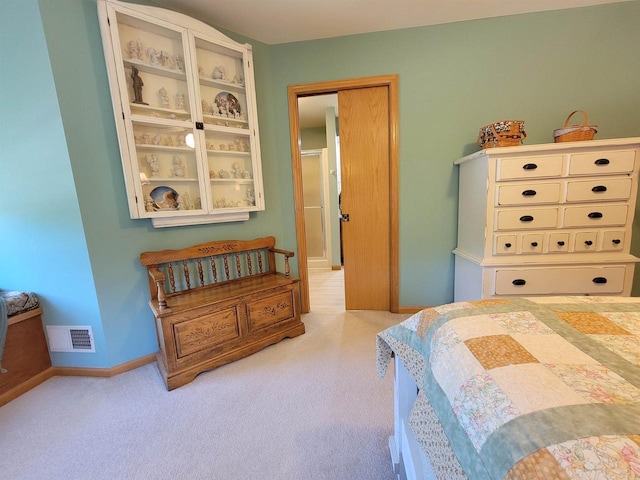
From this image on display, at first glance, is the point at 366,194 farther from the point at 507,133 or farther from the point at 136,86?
the point at 136,86

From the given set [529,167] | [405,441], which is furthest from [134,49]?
[529,167]

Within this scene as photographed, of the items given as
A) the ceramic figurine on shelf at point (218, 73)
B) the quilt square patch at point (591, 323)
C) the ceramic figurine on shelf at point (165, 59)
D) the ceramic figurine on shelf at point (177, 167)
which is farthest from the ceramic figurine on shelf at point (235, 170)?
the quilt square patch at point (591, 323)

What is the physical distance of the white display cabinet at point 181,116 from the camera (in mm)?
1689

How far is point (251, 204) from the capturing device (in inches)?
91.7

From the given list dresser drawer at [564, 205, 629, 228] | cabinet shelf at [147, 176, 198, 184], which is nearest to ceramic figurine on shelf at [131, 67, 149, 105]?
cabinet shelf at [147, 176, 198, 184]

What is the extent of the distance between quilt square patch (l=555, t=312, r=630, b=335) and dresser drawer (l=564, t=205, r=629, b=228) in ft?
4.48

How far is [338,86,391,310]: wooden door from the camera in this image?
2418mm

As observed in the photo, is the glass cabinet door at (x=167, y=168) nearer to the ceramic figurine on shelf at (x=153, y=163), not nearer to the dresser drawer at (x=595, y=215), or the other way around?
the ceramic figurine on shelf at (x=153, y=163)

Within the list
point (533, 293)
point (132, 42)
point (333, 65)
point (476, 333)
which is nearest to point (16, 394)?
point (132, 42)

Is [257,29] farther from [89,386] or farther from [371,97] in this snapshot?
[89,386]

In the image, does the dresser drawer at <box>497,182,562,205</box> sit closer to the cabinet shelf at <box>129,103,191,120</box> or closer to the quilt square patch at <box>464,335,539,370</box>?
the quilt square patch at <box>464,335,539,370</box>

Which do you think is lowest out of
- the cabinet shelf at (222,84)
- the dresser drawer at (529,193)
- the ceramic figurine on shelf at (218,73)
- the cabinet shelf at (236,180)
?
the dresser drawer at (529,193)

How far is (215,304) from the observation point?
1.81m

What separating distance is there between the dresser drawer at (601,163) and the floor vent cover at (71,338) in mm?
3366
